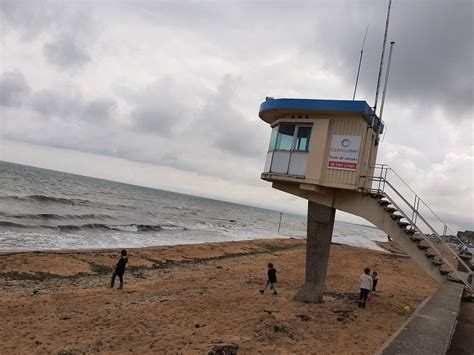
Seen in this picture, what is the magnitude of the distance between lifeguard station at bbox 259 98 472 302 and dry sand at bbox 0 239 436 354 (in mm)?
2243

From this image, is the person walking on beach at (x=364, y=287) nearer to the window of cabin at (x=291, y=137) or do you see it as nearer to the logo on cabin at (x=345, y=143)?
the logo on cabin at (x=345, y=143)

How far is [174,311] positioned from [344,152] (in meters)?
7.60

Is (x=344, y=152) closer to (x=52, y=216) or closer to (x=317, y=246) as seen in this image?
(x=317, y=246)

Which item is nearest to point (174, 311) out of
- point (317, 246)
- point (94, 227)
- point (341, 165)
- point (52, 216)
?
point (317, 246)

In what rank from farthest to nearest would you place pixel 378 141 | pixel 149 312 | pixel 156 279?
pixel 156 279 → pixel 378 141 → pixel 149 312

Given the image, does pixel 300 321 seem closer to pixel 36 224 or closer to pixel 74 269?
pixel 74 269

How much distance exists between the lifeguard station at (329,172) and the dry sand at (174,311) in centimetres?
224

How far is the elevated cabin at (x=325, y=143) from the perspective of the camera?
495 inches

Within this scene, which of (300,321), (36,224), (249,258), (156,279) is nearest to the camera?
(300,321)

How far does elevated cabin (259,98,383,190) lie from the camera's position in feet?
41.2

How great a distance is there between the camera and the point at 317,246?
45.0 ft

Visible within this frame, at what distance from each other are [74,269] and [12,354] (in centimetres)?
1056

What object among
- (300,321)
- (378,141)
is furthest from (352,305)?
(378,141)

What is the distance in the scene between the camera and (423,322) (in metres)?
9.14
